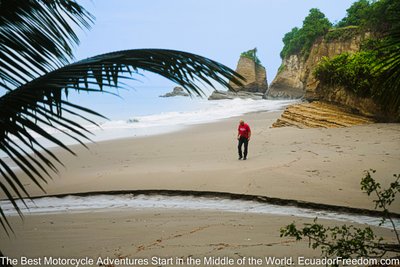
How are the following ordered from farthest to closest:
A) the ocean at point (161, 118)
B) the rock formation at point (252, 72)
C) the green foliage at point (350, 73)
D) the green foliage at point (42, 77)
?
the rock formation at point (252, 72) < the ocean at point (161, 118) < the green foliage at point (350, 73) < the green foliage at point (42, 77)

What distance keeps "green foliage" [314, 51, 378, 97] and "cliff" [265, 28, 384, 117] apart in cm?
33

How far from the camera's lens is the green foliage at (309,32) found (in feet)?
151

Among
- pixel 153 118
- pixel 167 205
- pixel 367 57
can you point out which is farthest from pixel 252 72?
pixel 167 205

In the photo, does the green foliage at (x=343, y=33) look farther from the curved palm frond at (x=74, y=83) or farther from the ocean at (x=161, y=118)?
the curved palm frond at (x=74, y=83)

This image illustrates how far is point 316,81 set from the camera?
17.9 meters

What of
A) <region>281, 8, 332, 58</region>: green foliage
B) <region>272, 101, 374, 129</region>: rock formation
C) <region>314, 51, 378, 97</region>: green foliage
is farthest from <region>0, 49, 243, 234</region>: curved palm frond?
<region>281, 8, 332, 58</region>: green foliage

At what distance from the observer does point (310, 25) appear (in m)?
50.7

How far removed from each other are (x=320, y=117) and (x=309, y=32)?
1402 inches

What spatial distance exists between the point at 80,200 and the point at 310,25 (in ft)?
169

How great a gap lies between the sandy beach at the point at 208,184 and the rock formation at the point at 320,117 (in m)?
0.87

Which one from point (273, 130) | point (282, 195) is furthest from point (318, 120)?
point (282, 195)

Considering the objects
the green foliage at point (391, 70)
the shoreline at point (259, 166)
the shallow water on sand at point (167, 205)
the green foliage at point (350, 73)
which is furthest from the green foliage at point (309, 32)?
the green foliage at point (391, 70)

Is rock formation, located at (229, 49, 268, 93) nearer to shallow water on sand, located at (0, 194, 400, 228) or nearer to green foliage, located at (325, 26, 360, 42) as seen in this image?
green foliage, located at (325, 26, 360, 42)

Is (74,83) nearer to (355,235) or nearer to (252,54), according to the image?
(355,235)
